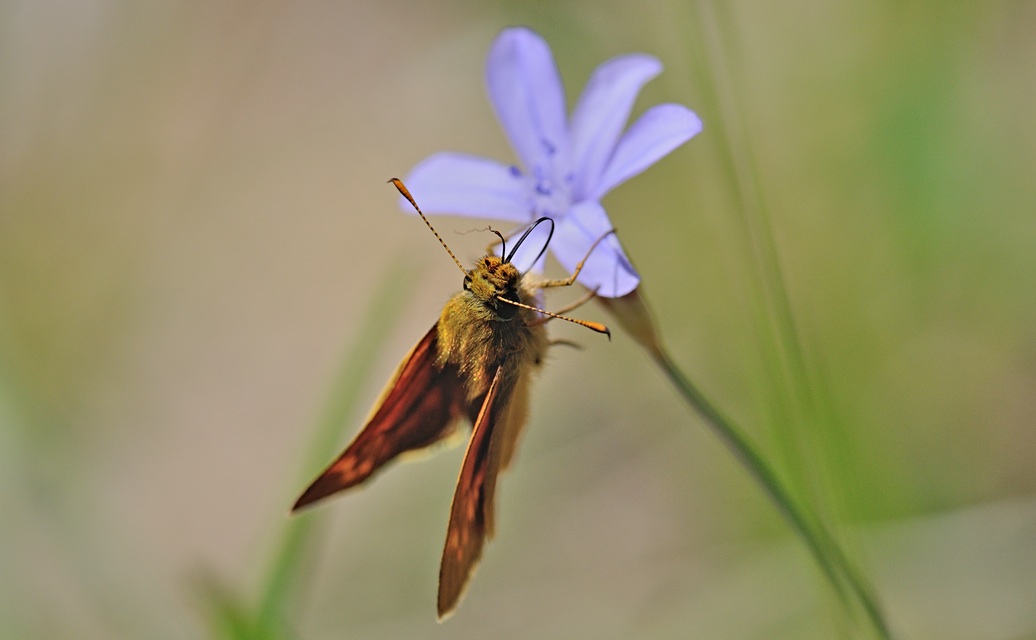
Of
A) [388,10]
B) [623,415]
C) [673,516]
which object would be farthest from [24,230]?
[673,516]

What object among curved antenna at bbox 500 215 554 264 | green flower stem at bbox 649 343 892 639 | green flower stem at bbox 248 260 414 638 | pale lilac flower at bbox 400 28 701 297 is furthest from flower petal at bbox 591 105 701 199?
green flower stem at bbox 248 260 414 638

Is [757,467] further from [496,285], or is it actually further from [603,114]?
[603,114]

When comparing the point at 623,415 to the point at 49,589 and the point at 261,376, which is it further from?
the point at 49,589

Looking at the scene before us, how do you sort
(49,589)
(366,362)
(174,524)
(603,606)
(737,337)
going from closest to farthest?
(366,362) → (737,337) → (603,606) → (49,589) → (174,524)

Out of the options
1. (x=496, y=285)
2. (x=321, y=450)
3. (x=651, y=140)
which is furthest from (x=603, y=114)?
(x=321, y=450)

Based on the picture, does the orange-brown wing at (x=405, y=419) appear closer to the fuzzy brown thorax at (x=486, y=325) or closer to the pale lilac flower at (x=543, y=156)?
the fuzzy brown thorax at (x=486, y=325)

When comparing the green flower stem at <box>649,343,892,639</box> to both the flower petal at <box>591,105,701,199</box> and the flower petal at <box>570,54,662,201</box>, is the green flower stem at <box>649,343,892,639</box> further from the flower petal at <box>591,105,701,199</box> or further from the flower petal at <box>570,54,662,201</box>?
the flower petal at <box>570,54,662,201</box>

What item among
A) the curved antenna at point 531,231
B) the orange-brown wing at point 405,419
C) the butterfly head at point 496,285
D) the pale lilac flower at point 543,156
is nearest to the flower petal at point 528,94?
the pale lilac flower at point 543,156
